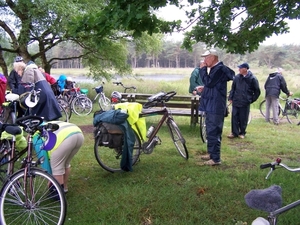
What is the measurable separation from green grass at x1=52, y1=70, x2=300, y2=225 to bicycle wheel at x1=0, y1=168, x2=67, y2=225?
1.13ft

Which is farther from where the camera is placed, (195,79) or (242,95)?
(195,79)

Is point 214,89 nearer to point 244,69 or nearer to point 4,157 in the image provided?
point 244,69

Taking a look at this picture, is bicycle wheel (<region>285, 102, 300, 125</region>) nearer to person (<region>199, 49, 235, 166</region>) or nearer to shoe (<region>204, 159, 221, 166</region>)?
shoe (<region>204, 159, 221, 166</region>)

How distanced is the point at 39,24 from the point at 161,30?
9141 mm

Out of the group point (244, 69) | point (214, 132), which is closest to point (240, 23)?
point (214, 132)

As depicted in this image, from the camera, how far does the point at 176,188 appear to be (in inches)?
175

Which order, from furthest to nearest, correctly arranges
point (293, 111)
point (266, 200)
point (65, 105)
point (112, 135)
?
point (293, 111) → point (65, 105) → point (112, 135) → point (266, 200)

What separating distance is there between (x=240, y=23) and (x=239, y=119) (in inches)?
130

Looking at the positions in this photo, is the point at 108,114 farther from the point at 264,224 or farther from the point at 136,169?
the point at 264,224

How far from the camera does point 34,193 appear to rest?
10.4 ft

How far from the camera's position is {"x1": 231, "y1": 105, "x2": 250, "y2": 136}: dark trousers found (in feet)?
25.7

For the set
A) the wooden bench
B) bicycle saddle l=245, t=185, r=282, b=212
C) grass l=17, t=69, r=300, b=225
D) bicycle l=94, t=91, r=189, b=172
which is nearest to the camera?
bicycle saddle l=245, t=185, r=282, b=212

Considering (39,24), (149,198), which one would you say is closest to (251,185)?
(149,198)

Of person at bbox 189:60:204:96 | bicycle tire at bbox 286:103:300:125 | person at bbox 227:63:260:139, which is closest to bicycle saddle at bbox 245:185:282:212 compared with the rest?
person at bbox 227:63:260:139
